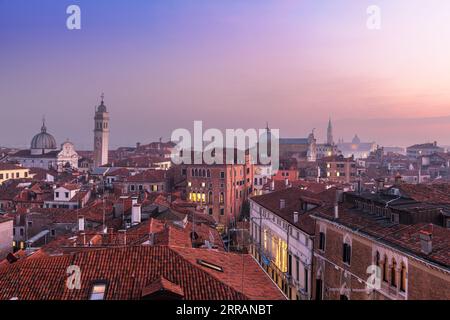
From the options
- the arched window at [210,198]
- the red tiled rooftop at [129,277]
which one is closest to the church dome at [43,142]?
the arched window at [210,198]

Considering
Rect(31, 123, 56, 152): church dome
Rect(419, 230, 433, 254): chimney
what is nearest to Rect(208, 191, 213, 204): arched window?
Rect(419, 230, 433, 254): chimney

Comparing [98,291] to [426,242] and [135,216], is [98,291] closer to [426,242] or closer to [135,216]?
[426,242]

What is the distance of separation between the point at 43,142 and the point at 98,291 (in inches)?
3121


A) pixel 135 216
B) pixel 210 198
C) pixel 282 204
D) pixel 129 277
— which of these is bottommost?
pixel 210 198

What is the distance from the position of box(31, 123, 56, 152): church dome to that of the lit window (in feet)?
256

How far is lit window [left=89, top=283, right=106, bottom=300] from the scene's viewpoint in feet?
26.6

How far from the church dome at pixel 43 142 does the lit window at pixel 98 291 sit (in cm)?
7792

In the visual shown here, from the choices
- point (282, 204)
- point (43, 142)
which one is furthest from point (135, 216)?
point (43, 142)

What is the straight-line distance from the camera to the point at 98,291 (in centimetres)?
830
